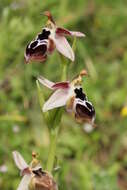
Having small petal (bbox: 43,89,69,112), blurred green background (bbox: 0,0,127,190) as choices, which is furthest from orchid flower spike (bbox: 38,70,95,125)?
blurred green background (bbox: 0,0,127,190)

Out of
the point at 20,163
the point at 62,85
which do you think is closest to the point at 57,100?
the point at 62,85

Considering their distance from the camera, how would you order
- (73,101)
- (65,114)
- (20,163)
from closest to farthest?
(73,101) → (20,163) → (65,114)

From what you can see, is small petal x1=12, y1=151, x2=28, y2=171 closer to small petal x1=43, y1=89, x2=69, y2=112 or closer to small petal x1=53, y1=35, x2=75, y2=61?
small petal x1=43, y1=89, x2=69, y2=112

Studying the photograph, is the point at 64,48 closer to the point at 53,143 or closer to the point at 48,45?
the point at 48,45

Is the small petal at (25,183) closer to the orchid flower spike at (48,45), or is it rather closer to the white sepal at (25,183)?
→ the white sepal at (25,183)

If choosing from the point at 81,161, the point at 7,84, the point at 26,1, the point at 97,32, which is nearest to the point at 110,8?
the point at 97,32
